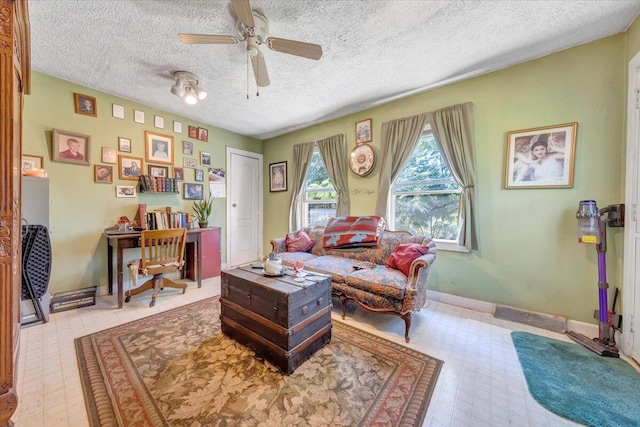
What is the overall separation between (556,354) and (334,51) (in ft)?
10.3

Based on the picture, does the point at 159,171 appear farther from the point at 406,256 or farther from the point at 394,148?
the point at 406,256

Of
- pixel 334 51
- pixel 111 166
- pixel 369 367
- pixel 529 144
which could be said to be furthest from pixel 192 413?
pixel 529 144

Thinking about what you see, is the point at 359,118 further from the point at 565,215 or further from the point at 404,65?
the point at 565,215

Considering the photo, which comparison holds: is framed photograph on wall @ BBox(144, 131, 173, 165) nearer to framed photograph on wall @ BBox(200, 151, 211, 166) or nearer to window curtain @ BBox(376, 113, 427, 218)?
framed photograph on wall @ BBox(200, 151, 211, 166)

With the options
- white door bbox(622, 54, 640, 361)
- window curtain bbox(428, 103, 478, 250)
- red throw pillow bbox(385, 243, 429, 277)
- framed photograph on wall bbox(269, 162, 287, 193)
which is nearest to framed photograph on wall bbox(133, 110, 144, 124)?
framed photograph on wall bbox(269, 162, 287, 193)

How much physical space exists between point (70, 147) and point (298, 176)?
9.76 ft

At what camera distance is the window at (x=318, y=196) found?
13.2 feet

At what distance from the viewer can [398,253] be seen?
249 centimetres

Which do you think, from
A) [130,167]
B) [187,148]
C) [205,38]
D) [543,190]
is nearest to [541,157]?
[543,190]

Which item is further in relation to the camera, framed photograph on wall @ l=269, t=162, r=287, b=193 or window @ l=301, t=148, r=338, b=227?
framed photograph on wall @ l=269, t=162, r=287, b=193

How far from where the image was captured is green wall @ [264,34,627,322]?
79.2 inches

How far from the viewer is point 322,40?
2061 millimetres

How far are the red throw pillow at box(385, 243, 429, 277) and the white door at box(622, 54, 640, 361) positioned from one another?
1422mm

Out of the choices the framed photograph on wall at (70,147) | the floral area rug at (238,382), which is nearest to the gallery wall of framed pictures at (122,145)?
the framed photograph on wall at (70,147)
